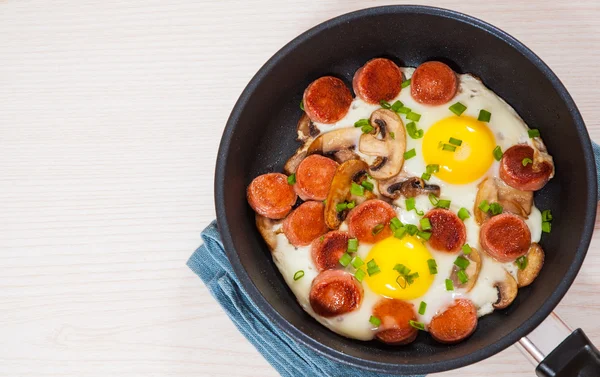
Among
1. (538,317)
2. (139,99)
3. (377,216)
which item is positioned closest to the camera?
(538,317)

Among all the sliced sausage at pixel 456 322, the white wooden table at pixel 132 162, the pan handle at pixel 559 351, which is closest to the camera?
the pan handle at pixel 559 351

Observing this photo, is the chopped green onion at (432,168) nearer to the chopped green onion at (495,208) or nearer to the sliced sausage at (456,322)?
the chopped green onion at (495,208)

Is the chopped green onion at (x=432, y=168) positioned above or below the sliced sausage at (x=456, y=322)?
above

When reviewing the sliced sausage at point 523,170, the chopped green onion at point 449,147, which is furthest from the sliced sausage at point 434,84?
the sliced sausage at point 523,170

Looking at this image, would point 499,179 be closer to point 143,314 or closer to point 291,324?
point 291,324

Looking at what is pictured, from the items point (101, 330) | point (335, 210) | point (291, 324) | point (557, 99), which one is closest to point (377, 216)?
point (335, 210)

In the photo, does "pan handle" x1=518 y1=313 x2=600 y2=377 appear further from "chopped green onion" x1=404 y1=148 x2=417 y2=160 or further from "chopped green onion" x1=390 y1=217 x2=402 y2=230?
"chopped green onion" x1=404 y1=148 x2=417 y2=160
